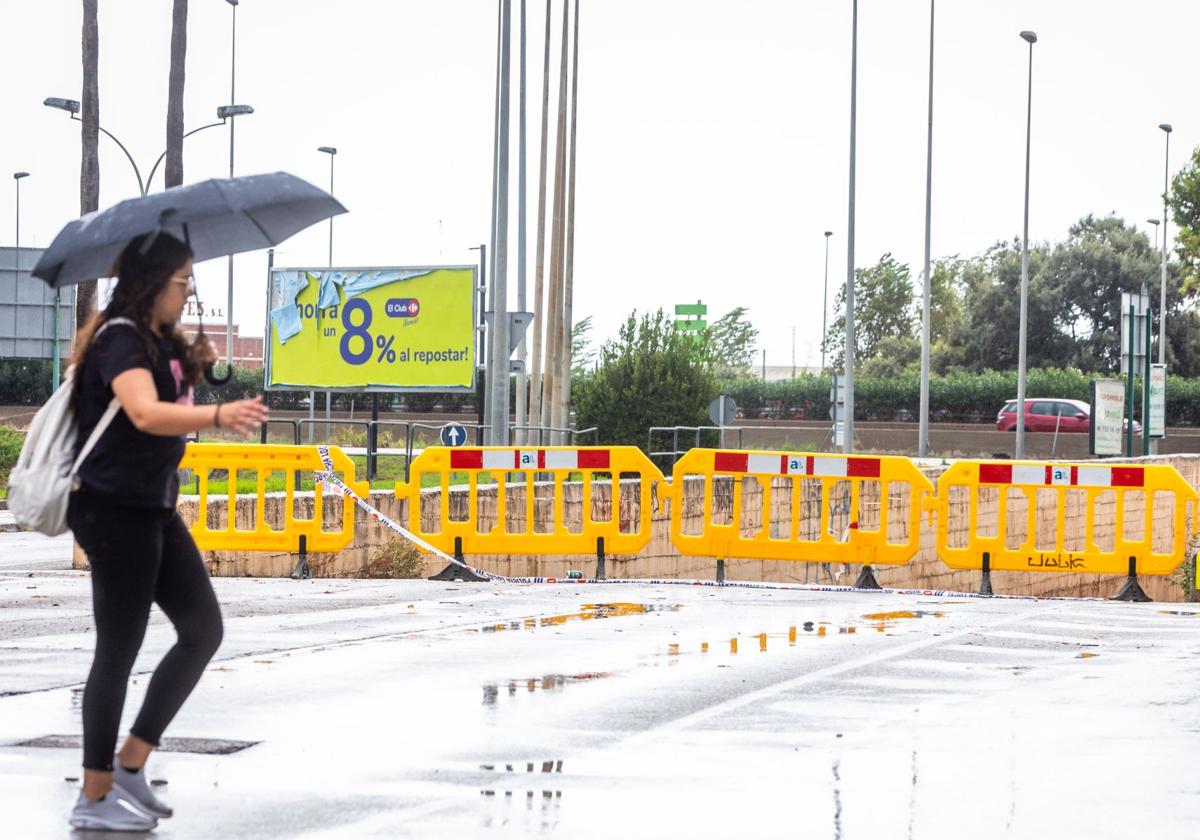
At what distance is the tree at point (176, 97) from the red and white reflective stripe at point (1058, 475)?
1885 cm

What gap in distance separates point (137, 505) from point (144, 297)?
1.92 ft

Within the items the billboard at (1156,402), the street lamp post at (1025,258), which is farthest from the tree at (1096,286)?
the billboard at (1156,402)

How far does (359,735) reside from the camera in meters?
7.34

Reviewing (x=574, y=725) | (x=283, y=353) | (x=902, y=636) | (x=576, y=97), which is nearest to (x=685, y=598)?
(x=902, y=636)

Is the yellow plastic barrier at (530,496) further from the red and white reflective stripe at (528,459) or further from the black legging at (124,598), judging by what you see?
the black legging at (124,598)

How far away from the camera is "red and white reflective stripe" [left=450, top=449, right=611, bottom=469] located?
16.7 metres

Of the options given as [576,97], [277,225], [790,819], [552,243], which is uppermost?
[576,97]

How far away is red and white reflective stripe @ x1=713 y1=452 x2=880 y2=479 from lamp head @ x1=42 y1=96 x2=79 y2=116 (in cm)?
2785

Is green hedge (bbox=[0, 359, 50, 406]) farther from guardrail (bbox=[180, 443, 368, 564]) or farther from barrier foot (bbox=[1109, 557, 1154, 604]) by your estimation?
barrier foot (bbox=[1109, 557, 1154, 604])

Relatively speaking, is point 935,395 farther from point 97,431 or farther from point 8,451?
point 97,431

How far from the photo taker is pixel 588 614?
12852mm

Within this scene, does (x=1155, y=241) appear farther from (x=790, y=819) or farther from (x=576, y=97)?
(x=790, y=819)

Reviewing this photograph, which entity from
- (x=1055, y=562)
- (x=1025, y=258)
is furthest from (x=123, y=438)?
(x=1025, y=258)

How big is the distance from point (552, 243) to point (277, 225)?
3516 centimetres
